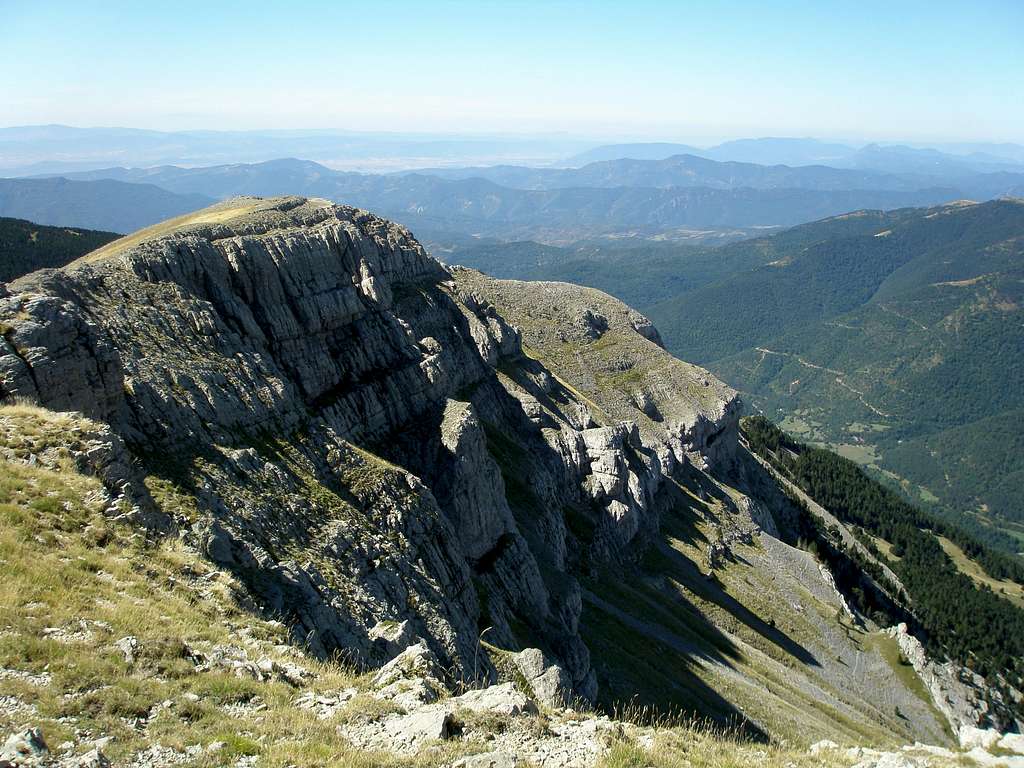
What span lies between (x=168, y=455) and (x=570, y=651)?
31.1m

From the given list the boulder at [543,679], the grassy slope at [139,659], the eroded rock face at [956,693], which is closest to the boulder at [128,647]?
the grassy slope at [139,659]

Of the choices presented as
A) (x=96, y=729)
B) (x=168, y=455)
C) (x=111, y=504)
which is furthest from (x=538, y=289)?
(x=96, y=729)

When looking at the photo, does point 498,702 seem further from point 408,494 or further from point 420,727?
point 408,494

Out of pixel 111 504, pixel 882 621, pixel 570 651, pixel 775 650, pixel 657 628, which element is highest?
pixel 111 504

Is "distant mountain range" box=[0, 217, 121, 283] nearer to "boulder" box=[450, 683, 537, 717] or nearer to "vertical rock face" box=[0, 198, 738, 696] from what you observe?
"vertical rock face" box=[0, 198, 738, 696]

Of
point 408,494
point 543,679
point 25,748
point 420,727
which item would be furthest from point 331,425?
point 25,748

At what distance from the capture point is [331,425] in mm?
45969

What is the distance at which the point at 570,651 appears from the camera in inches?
1897

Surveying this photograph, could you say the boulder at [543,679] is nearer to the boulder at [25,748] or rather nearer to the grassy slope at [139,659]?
the grassy slope at [139,659]

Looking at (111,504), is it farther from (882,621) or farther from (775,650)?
(882,621)

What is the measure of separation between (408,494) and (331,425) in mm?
8125

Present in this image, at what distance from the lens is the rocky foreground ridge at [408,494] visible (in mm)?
28406

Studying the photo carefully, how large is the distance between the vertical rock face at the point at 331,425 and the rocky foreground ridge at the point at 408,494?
190mm

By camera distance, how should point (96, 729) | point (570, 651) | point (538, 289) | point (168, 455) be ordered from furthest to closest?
point (538, 289) < point (570, 651) < point (168, 455) < point (96, 729)
